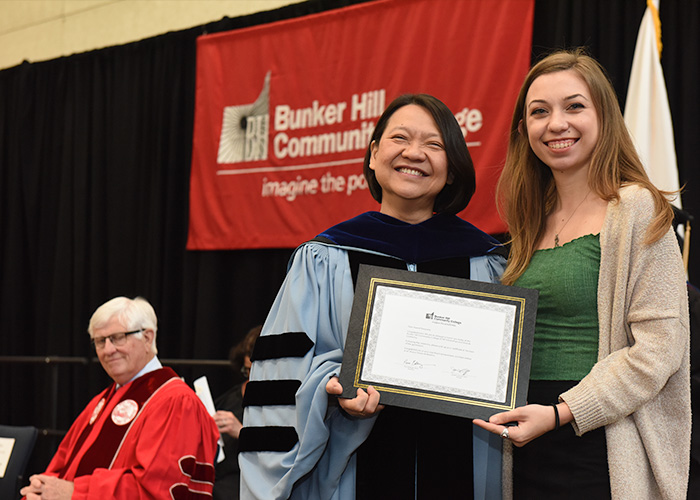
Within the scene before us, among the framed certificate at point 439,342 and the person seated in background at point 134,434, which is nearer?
the framed certificate at point 439,342

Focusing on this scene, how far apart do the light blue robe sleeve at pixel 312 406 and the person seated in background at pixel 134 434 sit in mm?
1335

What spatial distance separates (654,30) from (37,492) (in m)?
3.90

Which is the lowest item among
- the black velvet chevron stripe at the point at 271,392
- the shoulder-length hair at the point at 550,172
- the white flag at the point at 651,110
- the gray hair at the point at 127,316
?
the black velvet chevron stripe at the point at 271,392

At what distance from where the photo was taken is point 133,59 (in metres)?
7.43

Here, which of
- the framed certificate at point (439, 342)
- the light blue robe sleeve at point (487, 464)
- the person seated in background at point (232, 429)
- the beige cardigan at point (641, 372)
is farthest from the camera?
the person seated in background at point (232, 429)

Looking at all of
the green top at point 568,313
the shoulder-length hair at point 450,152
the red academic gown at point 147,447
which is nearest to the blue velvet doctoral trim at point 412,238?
the shoulder-length hair at point 450,152

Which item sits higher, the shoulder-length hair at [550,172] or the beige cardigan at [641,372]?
the shoulder-length hair at [550,172]

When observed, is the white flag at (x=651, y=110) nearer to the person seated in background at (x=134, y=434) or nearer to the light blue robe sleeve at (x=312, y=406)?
the light blue robe sleeve at (x=312, y=406)

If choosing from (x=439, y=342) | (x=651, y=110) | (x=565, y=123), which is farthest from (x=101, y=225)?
(x=565, y=123)

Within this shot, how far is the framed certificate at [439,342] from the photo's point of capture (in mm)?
2090

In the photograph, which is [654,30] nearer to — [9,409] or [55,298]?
[55,298]

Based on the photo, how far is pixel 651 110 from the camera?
435 cm

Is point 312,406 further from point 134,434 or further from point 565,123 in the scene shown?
point 134,434

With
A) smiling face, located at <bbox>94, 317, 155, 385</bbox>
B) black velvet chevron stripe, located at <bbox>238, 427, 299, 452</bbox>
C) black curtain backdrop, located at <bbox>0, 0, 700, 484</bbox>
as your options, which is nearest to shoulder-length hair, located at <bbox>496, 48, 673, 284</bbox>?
black velvet chevron stripe, located at <bbox>238, 427, 299, 452</bbox>
